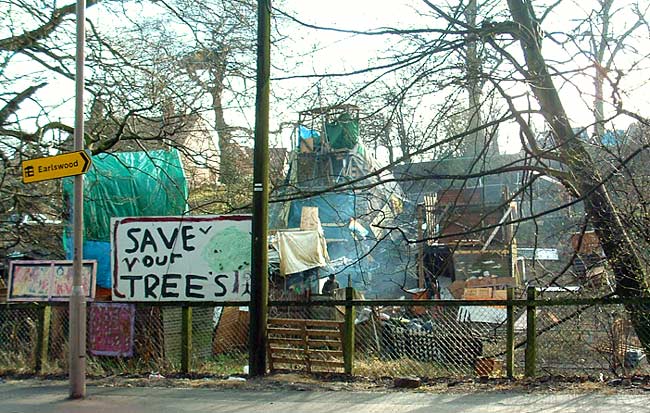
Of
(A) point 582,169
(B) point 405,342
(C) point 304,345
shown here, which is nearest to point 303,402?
(C) point 304,345

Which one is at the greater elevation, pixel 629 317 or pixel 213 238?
pixel 213 238

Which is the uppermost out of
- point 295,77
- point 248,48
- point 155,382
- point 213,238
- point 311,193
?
point 248,48

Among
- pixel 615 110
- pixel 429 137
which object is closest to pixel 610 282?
pixel 615 110

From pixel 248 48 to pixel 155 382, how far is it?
5903 mm

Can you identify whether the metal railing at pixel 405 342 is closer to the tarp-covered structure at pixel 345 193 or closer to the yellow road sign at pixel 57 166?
the tarp-covered structure at pixel 345 193

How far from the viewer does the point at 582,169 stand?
398 inches

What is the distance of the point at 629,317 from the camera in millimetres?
9391

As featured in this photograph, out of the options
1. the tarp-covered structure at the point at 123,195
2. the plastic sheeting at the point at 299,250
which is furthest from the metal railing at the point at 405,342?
the plastic sheeting at the point at 299,250

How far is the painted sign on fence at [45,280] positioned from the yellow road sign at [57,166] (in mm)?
1564

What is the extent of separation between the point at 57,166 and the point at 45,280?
8.59ft

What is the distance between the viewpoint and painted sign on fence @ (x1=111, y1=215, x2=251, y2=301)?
10242 mm

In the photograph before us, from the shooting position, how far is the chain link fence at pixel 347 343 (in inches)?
376

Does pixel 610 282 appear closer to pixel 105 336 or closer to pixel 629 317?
pixel 629 317

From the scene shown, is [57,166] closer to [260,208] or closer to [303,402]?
[260,208]
